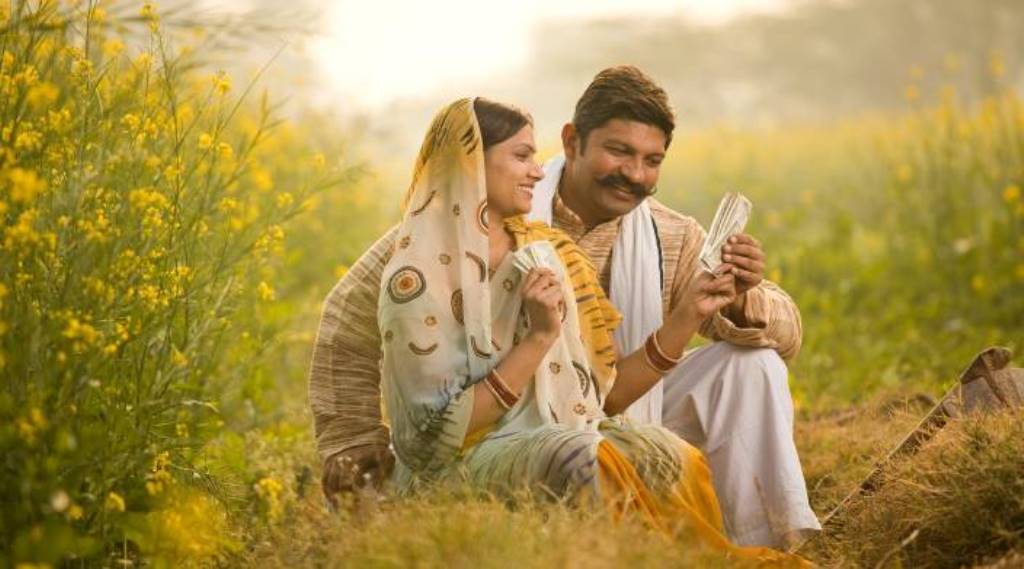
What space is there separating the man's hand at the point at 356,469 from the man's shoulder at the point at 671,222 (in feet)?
3.49

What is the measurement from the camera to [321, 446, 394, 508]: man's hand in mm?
3779

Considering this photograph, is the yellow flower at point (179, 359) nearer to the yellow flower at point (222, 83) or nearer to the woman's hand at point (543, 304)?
the yellow flower at point (222, 83)

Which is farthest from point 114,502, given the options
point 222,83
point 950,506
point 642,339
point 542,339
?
point 950,506

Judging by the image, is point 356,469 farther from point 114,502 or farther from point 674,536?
point 674,536

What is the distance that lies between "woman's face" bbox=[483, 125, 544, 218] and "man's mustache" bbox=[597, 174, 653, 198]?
1.46 feet

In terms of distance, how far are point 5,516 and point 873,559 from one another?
208 centimetres

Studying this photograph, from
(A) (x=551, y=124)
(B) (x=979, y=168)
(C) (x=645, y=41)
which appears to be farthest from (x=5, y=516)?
(A) (x=551, y=124)

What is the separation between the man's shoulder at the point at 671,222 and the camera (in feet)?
14.2

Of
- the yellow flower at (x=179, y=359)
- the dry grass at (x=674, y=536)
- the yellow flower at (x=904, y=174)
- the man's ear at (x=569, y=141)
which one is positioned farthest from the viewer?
the yellow flower at (x=904, y=174)

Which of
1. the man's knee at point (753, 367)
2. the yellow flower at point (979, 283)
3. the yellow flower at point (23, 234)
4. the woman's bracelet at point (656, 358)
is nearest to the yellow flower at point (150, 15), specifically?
the yellow flower at point (23, 234)

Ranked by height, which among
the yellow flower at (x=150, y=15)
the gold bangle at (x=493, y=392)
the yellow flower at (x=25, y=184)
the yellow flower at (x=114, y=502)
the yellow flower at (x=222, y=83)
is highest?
the yellow flower at (x=150, y=15)

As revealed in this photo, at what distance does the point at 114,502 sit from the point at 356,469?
2.18 ft

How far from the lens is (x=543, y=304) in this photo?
3.44 meters

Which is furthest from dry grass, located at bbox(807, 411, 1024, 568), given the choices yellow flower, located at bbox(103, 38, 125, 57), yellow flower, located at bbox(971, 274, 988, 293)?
yellow flower, located at bbox(971, 274, 988, 293)
